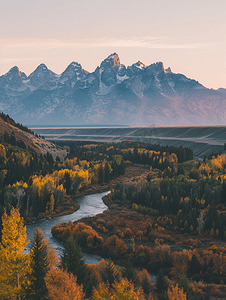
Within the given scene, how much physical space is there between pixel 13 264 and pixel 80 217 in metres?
81.4

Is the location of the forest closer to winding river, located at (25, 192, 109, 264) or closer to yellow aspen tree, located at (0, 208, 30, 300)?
yellow aspen tree, located at (0, 208, 30, 300)

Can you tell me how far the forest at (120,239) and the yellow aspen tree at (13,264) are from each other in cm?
14

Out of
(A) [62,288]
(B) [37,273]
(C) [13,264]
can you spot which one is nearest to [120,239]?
(B) [37,273]

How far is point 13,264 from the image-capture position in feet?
166

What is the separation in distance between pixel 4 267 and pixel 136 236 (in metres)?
62.4

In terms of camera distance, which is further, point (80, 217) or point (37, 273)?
point (80, 217)

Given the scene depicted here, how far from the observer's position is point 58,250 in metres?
94.3

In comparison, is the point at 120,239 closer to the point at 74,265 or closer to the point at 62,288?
the point at 74,265

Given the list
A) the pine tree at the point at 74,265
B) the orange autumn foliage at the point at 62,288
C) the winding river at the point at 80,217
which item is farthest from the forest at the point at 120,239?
the winding river at the point at 80,217

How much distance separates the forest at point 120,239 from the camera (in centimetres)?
5106

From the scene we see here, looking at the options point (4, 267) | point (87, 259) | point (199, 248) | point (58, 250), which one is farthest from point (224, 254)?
point (4, 267)

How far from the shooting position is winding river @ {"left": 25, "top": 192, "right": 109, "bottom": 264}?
94938 millimetres

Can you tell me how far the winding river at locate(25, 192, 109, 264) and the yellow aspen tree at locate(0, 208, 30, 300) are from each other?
128ft

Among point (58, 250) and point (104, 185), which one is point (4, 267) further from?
point (104, 185)
